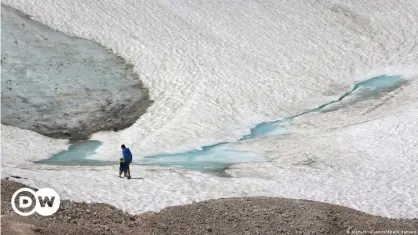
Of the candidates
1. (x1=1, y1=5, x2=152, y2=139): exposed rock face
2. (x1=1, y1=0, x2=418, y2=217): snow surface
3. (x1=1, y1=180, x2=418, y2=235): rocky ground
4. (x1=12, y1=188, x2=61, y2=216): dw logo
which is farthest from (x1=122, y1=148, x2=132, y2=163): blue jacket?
(x1=1, y1=5, x2=152, y2=139): exposed rock face

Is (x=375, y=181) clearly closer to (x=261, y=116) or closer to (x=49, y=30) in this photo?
(x=261, y=116)

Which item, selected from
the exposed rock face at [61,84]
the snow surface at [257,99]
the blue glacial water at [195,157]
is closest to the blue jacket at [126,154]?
the snow surface at [257,99]

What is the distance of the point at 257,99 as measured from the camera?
126 feet

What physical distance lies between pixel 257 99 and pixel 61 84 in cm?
1122

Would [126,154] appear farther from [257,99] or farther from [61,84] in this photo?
[257,99]

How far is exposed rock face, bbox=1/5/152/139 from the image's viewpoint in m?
34.0

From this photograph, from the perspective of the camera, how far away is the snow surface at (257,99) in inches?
1011

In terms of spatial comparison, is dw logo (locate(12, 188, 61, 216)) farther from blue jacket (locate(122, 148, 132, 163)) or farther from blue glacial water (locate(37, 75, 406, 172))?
blue glacial water (locate(37, 75, 406, 172))

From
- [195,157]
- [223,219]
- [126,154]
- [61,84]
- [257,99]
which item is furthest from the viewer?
[257,99]

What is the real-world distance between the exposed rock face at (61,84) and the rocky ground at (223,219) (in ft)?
48.7

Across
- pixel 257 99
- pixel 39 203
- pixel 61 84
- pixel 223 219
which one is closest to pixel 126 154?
pixel 39 203

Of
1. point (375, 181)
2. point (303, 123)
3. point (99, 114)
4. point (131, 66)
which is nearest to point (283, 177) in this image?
point (375, 181)

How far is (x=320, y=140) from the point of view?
3170 centimetres

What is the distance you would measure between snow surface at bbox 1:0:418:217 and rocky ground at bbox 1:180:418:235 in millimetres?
4560
